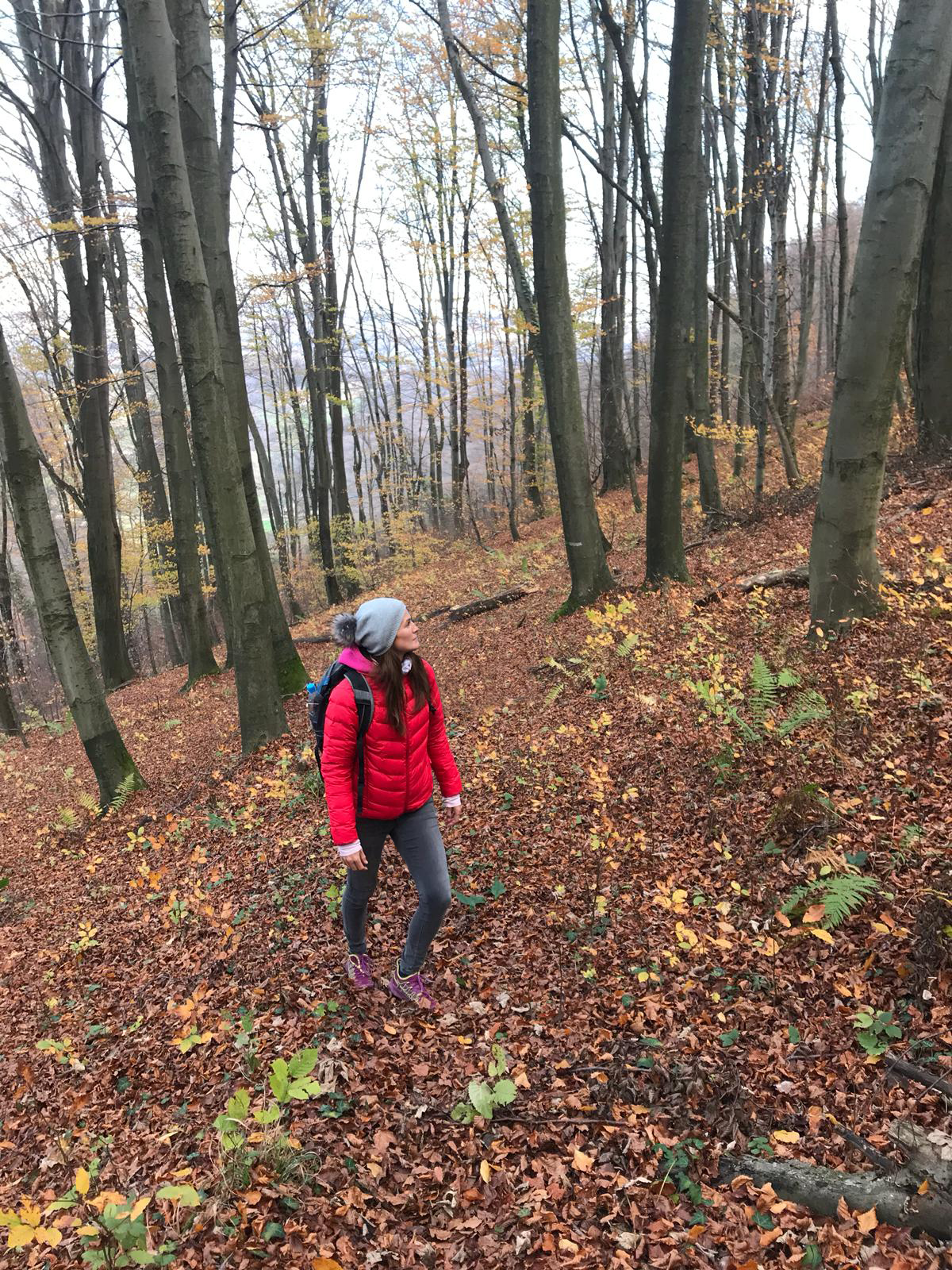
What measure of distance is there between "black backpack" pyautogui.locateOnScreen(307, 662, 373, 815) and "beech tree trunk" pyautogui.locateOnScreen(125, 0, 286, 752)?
15.3ft

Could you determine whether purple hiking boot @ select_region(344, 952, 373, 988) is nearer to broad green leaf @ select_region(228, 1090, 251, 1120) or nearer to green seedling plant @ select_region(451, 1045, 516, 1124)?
green seedling plant @ select_region(451, 1045, 516, 1124)

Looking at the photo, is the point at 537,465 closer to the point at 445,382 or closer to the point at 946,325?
the point at 445,382

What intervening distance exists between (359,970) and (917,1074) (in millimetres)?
2671

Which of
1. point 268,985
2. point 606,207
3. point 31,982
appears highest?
point 606,207

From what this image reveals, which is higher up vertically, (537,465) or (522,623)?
(537,465)

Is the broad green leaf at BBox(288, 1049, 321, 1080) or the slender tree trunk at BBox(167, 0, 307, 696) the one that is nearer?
the broad green leaf at BBox(288, 1049, 321, 1080)

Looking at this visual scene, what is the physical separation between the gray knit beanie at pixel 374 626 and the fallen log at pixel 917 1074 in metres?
2.65

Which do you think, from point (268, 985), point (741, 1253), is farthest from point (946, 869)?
point (268, 985)

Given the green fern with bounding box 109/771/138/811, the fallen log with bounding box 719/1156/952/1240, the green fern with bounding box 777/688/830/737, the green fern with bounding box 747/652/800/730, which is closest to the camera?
the fallen log with bounding box 719/1156/952/1240

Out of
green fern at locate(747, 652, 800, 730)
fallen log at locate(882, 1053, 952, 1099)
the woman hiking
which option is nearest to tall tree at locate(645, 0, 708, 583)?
green fern at locate(747, 652, 800, 730)

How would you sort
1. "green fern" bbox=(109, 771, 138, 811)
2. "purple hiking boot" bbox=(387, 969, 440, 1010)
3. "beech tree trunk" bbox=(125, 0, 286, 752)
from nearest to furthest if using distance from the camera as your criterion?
"purple hiking boot" bbox=(387, 969, 440, 1010) → "beech tree trunk" bbox=(125, 0, 286, 752) → "green fern" bbox=(109, 771, 138, 811)

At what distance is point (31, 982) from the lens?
5.08m

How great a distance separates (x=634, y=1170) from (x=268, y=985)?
2.29 metres

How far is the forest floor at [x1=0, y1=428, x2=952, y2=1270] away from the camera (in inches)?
102
